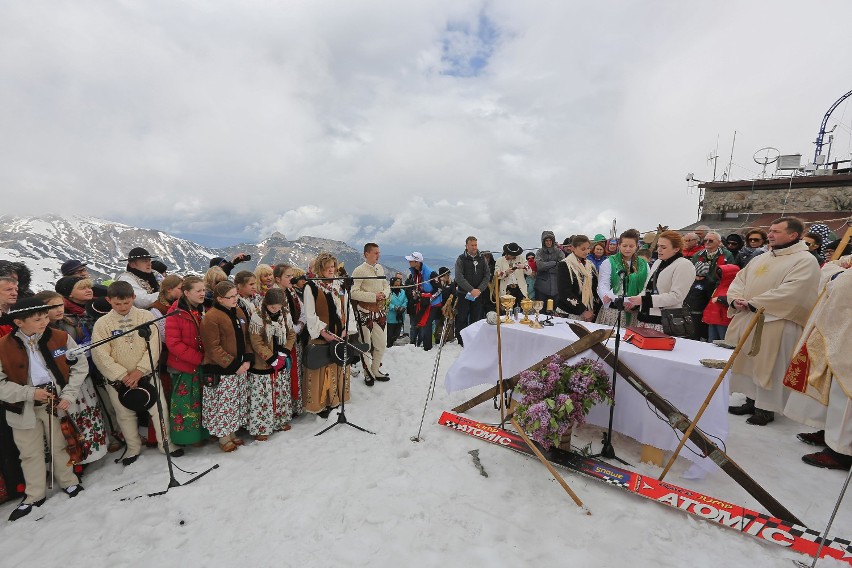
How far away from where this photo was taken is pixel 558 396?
3.62 meters

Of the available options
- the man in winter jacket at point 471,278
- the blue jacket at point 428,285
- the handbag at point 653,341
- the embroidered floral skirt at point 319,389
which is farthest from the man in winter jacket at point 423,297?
the handbag at point 653,341

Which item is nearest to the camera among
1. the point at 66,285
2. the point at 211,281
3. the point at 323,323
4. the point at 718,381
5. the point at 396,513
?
the point at 718,381

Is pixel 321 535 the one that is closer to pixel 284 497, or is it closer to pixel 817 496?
pixel 284 497

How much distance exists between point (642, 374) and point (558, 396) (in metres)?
0.92

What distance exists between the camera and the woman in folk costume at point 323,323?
206 inches

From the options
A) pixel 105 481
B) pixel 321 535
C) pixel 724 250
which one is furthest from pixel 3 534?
pixel 724 250

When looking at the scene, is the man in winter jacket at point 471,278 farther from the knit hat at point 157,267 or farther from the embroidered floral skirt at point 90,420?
the embroidered floral skirt at point 90,420

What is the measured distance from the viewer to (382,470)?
3939 mm

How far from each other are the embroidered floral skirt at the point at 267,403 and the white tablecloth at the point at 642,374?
2.57 metres

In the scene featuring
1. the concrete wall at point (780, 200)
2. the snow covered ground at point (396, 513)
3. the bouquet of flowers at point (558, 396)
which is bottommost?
the snow covered ground at point (396, 513)

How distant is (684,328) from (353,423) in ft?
14.7

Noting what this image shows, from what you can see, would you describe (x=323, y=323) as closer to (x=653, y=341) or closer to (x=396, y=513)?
(x=396, y=513)

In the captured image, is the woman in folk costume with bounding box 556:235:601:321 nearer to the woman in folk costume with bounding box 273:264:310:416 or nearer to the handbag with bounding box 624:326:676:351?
the handbag with bounding box 624:326:676:351

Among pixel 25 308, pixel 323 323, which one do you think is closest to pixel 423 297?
pixel 323 323
